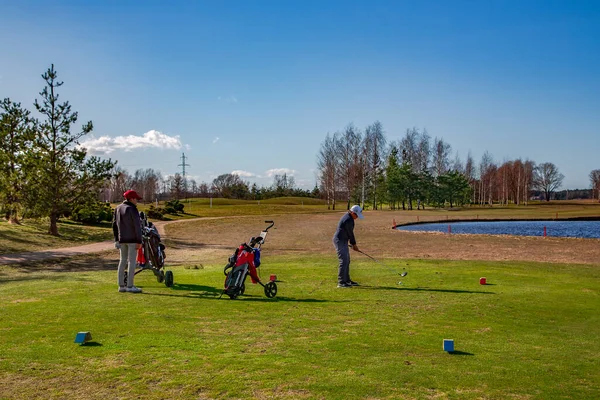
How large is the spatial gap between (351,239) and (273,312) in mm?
3838

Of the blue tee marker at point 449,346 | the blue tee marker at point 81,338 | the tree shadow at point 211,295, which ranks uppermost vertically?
the blue tee marker at point 81,338

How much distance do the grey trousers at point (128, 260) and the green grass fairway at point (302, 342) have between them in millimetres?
500

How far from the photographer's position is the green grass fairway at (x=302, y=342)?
5.30m

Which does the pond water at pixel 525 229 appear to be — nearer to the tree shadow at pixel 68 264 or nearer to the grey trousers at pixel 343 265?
the tree shadow at pixel 68 264

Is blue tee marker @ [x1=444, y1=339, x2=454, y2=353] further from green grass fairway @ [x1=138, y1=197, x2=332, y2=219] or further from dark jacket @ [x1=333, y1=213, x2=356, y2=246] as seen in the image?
green grass fairway @ [x1=138, y1=197, x2=332, y2=219]

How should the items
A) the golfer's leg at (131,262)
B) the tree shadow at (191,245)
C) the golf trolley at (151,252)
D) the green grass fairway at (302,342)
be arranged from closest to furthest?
the green grass fairway at (302,342), the golfer's leg at (131,262), the golf trolley at (151,252), the tree shadow at (191,245)

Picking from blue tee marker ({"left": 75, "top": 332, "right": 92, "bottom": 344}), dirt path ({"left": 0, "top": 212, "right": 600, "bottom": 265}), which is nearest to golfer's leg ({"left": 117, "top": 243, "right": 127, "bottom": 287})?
blue tee marker ({"left": 75, "top": 332, "right": 92, "bottom": 344})

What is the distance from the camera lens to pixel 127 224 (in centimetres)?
1090

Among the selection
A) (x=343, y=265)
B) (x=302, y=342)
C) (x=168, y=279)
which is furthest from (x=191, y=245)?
(x=302, y=342)

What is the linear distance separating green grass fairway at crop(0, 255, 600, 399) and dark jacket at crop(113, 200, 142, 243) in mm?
1275

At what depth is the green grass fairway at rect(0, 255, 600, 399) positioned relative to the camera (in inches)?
209

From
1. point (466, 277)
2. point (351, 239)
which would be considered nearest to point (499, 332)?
point (351, 239)

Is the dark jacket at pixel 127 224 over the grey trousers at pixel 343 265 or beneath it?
over

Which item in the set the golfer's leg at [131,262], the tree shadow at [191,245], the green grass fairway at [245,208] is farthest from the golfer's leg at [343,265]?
the green grass fairway at [245,208]
